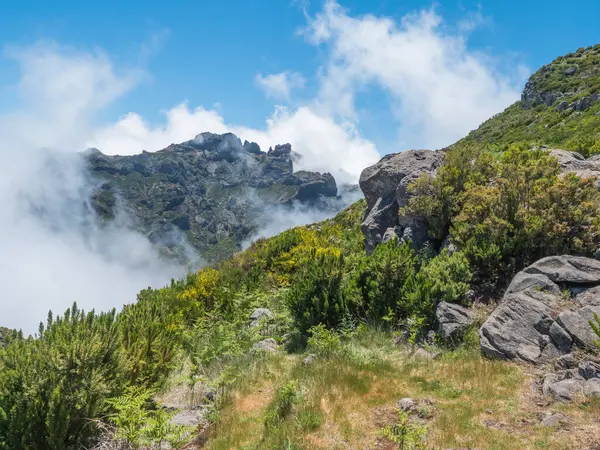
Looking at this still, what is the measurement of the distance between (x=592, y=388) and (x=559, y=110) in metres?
48.8

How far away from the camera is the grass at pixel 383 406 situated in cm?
477

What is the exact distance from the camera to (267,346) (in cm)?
936

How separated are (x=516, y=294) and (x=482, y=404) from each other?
2731mm

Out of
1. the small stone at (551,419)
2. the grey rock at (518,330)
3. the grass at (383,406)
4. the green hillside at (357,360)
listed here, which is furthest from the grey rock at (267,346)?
the small stone at (551,419)

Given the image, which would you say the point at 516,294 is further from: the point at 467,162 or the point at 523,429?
the point at 467,162

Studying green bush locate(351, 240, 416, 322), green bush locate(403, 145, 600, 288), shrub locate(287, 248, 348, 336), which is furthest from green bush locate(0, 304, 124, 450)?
green bush locate(403, 145, 600, 288)

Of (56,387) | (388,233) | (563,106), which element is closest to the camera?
(56,387)

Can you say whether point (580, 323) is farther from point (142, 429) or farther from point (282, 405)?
point (142, 429)

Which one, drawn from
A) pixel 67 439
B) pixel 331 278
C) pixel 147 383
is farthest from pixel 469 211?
pixel 67 439

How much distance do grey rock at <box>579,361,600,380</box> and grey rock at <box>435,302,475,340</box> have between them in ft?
7.19

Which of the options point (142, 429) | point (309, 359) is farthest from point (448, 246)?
point (142, 429)

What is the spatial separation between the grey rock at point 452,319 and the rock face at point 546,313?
1.77 feet

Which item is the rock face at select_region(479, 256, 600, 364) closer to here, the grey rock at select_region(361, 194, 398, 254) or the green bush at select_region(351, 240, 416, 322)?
the green bush at select_region(351, 240, 416, 322)

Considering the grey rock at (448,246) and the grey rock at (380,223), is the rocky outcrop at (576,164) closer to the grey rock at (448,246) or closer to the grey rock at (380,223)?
the grey rock at (448,246)
